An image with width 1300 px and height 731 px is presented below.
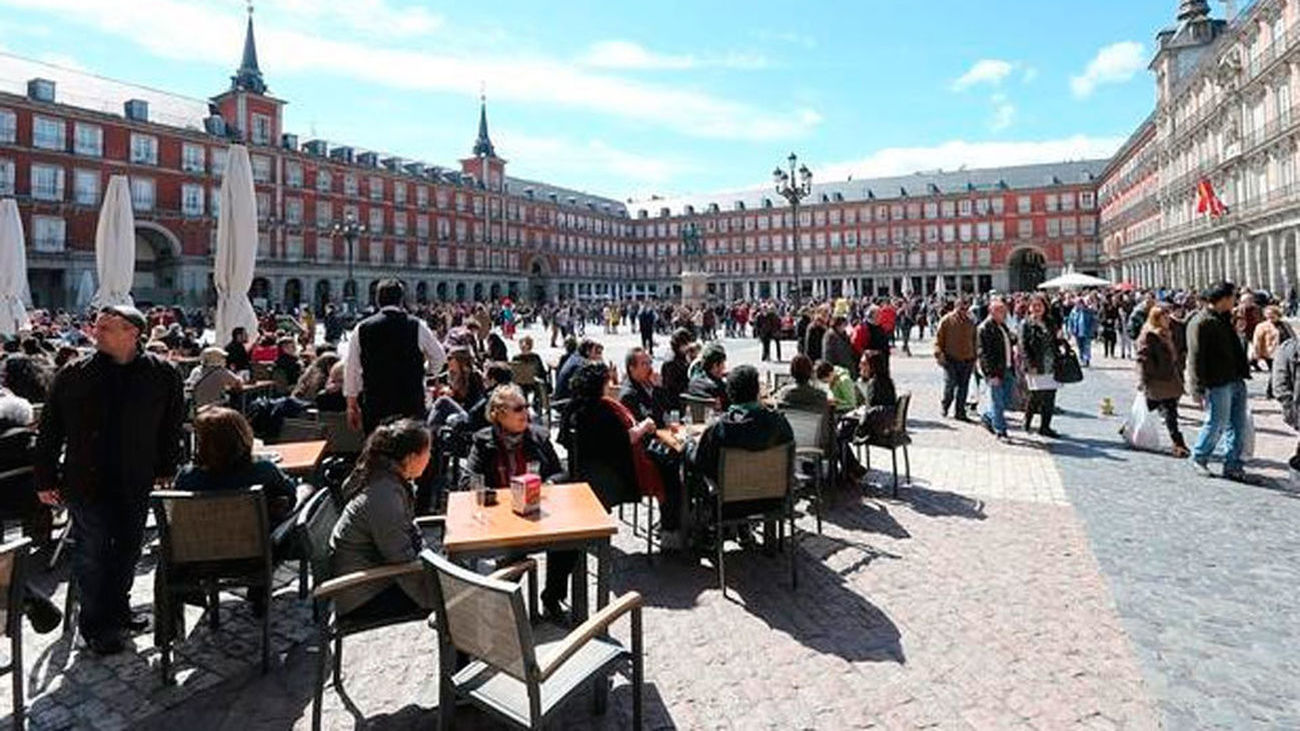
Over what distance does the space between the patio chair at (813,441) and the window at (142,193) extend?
47099 millimetres

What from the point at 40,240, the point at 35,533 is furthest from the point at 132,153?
the point at 35,533

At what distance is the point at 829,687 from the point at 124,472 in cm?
371

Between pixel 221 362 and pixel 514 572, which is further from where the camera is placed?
pixel 221 362

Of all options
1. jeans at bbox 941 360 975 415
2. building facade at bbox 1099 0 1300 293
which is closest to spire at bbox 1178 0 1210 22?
building facade at bbox 1099 0 1300 293

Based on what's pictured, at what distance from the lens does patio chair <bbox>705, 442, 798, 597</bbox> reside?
4.77 m

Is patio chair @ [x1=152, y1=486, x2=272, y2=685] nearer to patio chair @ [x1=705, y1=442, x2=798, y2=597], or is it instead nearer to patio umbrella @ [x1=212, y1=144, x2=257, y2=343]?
patio chair @ [x1=705, y1=442, x2=798, y2=597]

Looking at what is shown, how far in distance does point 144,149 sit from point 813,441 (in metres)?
49.2

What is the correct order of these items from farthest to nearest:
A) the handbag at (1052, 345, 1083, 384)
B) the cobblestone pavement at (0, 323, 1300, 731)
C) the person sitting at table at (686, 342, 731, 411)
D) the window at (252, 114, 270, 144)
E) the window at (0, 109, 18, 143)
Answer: the window at (252, 114, 270, 144) → the window at (0, 109, 18, 143) → the handbag at (1052, 345, 1083, 384) → the person sitting at table at (686, 342, 731, 411) → the cobblestone pavement at (0, 323, 1300, 731)

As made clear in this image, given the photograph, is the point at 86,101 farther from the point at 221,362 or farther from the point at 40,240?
the point at 221,362

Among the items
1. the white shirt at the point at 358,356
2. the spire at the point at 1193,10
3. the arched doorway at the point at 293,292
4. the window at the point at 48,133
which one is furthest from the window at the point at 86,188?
the spire at the point at 1193,10

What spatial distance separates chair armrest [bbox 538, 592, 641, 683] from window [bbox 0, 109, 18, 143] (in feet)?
158

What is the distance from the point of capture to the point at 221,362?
319 inches

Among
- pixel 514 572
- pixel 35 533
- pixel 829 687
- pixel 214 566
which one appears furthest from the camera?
pixel 35 533

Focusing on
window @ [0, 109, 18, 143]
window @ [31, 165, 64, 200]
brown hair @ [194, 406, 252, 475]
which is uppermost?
window @ [0, 109, 18, 143]
